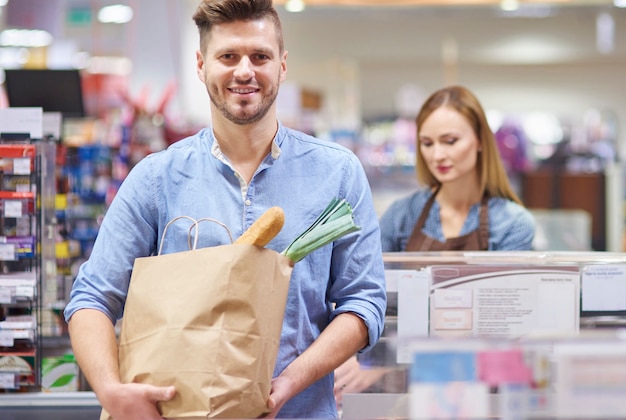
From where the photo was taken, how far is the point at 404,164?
8.40m

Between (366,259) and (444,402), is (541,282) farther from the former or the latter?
(444,402)

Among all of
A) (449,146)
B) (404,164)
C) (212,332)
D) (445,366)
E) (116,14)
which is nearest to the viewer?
(445,366)

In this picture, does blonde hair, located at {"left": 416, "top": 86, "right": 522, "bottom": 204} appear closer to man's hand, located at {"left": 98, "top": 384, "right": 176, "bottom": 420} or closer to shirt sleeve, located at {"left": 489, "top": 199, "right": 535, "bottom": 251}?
shirt sleeve, located at {"left": 489, "top": 199, "right": 535, "bottom": 251}

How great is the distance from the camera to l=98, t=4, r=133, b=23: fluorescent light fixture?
10593 mm

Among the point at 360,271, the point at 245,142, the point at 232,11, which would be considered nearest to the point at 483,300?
the point at 360,271

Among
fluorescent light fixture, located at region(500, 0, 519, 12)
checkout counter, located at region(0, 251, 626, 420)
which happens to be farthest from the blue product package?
fluorescent light fixture, located at region(500, 0, 519, 12)

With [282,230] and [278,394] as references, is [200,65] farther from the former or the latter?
[278,394]

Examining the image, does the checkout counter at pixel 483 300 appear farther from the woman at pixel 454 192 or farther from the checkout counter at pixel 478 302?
the woman at pixel 454 192

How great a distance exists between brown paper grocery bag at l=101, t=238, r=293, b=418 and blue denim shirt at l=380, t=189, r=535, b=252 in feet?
5.30

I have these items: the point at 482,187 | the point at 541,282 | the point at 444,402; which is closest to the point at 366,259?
the point at 541,282

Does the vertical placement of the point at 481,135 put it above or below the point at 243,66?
below

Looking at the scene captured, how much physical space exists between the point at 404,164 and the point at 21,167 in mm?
5914

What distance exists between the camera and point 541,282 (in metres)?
2.53

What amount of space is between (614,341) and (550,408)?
120 millimetres
